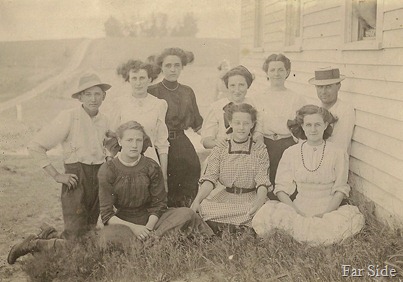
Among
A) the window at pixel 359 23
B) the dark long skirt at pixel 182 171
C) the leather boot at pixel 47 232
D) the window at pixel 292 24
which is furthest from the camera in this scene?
the window at pixel 292 24

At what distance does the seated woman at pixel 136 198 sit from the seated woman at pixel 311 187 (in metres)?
0.63

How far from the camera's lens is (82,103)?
4.66 metres

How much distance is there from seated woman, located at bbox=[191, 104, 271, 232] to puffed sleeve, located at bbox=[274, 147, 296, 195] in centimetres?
11

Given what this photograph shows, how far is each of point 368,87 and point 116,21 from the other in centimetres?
245

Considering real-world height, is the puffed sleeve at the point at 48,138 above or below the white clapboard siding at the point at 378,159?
above

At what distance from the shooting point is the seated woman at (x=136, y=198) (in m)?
4.26

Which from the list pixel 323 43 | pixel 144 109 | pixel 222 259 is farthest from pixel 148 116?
pixel 323 43

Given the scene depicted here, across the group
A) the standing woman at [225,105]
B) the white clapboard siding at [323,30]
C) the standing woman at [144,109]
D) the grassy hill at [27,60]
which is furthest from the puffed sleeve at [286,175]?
the grassy hill at [27,60]

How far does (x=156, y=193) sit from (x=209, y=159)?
1.95ft

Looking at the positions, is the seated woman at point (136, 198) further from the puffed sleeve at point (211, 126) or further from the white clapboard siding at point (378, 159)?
the white clapboard siding at point (378, 159)

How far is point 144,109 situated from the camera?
4.88 metres

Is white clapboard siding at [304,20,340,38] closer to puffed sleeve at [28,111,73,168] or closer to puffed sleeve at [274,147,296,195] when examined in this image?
puffed sleeve at [274,147,296,195]

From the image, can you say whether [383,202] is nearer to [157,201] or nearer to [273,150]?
[273,150]

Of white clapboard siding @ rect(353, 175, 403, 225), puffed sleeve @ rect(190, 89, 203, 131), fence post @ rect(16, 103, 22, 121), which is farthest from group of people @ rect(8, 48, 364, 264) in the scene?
fence post @ rect(16, 103, 22, 121)
